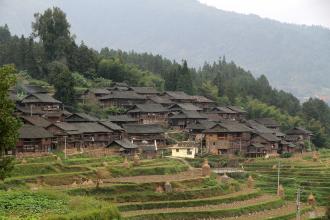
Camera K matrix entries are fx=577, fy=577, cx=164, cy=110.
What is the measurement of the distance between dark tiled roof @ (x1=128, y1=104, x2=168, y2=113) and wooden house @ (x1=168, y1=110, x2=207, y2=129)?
5.77ft

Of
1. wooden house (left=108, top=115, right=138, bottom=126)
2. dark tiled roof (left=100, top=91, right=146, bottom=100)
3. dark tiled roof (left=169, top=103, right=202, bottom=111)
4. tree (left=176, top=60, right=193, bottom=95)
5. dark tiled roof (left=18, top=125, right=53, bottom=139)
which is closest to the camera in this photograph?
dark tiled roof (left=18, top=125, right=53, bottom=139)

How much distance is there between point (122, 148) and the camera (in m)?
60.3

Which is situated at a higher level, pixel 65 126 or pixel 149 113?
pixel 149 113

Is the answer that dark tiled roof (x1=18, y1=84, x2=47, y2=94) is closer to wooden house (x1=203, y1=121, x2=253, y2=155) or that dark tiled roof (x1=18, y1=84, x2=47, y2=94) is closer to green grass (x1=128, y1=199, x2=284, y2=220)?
wooden house (x1=203, y1=121, x2=253, y2=155)

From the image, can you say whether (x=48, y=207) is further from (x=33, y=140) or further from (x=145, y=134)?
(x=145, y=134)

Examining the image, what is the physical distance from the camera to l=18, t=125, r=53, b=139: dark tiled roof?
52978 millimetres

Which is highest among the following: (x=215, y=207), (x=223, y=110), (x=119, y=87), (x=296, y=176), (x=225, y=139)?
(x=119, y=87)

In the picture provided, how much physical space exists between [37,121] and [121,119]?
1450 centimetres

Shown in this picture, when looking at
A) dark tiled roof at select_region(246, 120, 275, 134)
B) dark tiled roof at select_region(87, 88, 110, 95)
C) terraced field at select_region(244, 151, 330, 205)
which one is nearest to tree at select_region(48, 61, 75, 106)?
dark tiled roof at select_region(87, 88, 110, 95)

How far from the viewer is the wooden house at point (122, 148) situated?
Result: 2372 inches

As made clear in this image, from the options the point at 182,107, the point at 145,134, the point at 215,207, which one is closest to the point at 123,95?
the point at 182,107

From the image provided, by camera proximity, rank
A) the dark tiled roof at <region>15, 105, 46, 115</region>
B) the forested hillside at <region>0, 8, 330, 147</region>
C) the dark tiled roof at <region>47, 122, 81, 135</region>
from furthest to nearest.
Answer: the forested hillside at <region>0, 8, 330, 147</region>
the dark tiled roof at <region>15, 105, 46, 115</region>
the dark tiled roof at <region>47, 122, 81, 135</region>

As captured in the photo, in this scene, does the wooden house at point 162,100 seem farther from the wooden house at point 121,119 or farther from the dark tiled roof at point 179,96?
the wooden house at point 121,119

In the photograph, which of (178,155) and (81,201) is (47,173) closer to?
(81,201)
